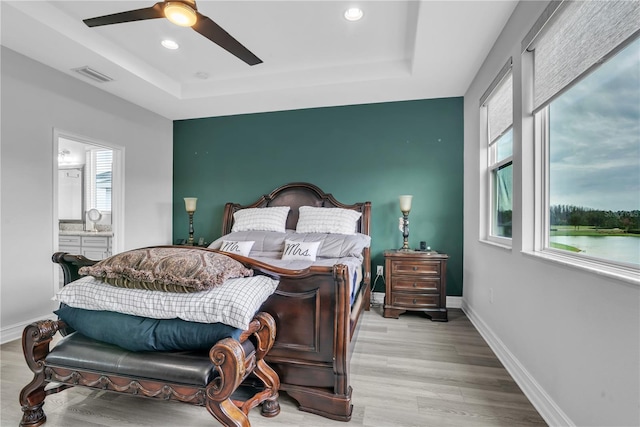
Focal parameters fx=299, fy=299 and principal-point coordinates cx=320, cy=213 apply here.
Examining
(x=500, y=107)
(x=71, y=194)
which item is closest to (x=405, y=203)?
(x=500, y=107)

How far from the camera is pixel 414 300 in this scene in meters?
3.24

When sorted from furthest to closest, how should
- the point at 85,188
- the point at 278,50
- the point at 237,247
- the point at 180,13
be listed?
the point at 85,188
the point at 237,247
the point at 278,50
the point at 180,13

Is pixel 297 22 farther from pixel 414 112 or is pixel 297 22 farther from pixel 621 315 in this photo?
pixel 621 315

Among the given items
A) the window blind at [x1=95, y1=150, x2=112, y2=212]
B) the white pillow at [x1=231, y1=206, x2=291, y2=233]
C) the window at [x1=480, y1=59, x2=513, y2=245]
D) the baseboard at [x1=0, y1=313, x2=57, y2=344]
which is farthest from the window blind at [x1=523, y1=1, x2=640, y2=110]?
the window blind at [x1=95, y1=150, x2=112, y2=212]

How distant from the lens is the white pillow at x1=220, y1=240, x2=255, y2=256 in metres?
3.20

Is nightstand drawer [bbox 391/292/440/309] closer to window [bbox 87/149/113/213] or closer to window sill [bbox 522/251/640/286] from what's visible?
window sill [bbox 522/251/640/286]

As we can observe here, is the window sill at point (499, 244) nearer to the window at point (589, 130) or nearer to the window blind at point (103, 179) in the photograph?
the window at point (589, 130)

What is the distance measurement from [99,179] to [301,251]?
4.17 m

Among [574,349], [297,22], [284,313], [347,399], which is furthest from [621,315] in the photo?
[297,22]

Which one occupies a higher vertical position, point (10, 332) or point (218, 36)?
point (218, 36)

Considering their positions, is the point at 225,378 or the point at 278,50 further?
the point at 278,50

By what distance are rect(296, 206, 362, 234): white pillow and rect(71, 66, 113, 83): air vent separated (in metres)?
→ 2.61

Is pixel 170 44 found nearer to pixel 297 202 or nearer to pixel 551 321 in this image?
pixel 297 202


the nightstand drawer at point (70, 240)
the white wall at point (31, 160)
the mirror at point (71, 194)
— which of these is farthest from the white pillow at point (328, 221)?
the mirror at point (71, 194)
